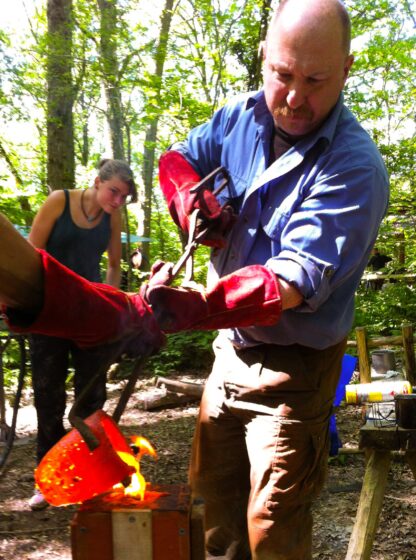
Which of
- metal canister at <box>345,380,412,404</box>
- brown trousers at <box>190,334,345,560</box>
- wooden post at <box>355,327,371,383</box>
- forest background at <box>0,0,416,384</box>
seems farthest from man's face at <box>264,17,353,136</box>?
forest background at <box>0,0,416,384</box>

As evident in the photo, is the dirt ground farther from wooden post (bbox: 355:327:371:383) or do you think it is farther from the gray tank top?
the gray tank top

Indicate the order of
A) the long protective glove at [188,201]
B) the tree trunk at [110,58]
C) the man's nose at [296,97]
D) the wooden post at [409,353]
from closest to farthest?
the man's nose at [296,97] < the long protective glove at [188,201] < the wooden post at [409,353] < the tree trunk at [110,58]

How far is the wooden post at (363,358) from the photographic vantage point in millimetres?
4645

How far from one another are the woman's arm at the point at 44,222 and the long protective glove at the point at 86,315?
2.24m

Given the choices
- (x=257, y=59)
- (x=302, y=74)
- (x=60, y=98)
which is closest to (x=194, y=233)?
(x=302, y=74)

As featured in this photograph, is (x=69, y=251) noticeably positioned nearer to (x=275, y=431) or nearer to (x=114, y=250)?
(x=114, y=250)

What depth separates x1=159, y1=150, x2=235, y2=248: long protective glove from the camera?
1952mm

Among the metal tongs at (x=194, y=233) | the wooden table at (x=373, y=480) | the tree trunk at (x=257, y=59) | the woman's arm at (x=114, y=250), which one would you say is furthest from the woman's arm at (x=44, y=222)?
the tree trunk at (x=257, y=59)

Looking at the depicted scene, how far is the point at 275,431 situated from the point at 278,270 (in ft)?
2.30

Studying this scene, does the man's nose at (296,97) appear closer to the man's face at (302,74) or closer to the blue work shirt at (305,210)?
the man's face at (302,74)

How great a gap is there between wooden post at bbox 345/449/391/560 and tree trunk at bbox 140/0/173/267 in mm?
5520

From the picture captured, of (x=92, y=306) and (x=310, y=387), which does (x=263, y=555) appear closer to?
(x=310, y=387)

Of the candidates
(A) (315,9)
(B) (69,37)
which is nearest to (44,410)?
(A) (315,9)

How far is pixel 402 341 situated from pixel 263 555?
130 inches
